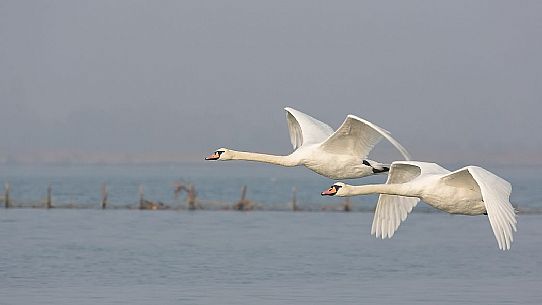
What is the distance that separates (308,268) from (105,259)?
21.8 ft

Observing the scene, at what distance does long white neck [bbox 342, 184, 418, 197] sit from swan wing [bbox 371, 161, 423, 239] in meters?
0.84

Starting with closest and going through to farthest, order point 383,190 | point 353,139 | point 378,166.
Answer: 1. point 383,190
2. point 378,166
3. point 353,139

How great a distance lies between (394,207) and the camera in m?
23.2

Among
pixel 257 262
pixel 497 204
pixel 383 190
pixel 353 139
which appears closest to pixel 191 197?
pixel 257 262

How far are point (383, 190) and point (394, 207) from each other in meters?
1.94

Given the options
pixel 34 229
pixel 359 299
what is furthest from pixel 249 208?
pixel 359 299

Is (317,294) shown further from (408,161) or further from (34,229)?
(34,229)

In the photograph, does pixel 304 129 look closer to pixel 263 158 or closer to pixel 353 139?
pixel 263 158

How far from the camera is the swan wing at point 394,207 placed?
2258 cm

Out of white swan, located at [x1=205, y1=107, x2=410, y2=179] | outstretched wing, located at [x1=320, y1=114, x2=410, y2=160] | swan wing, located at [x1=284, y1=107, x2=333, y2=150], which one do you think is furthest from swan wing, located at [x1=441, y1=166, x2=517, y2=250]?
swan wing, located at [x1=284, y1=107, x2=333, y2=150]

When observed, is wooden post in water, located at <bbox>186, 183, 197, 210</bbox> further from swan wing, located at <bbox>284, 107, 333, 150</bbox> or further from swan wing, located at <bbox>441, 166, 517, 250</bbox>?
swan wing, located at <bbox>441, 166, 517, 250</bbox>

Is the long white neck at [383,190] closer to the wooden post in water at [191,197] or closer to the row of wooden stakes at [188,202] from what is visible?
the row of wooden stakes at [188,202]

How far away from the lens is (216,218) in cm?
6303

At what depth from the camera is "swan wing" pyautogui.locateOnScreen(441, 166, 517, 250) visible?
18.0 meters
